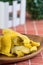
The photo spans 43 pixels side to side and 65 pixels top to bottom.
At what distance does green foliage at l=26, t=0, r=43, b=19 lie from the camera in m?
1.04

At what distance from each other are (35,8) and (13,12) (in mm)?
112

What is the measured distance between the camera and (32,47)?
26.0 inches

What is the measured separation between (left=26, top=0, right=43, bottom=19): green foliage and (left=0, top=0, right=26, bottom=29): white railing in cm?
3

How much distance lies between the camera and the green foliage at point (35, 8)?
1039 millimetres

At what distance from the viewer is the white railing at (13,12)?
964mm

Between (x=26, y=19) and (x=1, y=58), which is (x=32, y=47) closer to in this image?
(x=1, y=58)

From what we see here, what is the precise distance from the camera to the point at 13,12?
100 centimetres

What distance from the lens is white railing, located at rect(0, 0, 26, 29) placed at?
96 centimetres

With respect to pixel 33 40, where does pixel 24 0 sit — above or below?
above

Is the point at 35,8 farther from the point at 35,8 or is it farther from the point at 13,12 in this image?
the point at 13,12

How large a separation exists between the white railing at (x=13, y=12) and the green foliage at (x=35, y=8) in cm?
3

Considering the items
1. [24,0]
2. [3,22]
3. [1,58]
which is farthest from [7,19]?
[1,58]

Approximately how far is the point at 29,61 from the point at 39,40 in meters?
0.09

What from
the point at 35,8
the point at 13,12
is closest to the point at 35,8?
the point at 35,8
